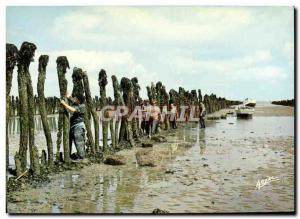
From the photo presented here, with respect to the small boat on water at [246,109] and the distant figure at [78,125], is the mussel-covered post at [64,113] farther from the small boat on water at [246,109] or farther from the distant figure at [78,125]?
the small boat on water at [246,109]

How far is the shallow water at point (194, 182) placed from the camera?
8930 mm

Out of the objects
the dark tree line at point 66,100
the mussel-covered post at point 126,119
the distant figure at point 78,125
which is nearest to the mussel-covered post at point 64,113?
the dark tree line at point 66,100

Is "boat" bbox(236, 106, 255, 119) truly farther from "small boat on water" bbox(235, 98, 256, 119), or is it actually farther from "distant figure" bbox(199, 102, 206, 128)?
"distant figure" bbox(199, 102, 206, 128)

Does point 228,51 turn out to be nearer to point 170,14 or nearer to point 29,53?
point 170,14

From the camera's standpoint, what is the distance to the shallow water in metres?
8.93

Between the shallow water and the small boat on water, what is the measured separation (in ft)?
1.09

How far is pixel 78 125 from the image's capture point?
1038 cm

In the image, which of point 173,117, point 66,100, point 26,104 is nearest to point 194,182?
point 173,117

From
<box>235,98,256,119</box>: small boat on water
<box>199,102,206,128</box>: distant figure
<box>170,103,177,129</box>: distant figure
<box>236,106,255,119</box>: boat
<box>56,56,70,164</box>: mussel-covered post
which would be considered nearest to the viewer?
<box>56,56,70,164</box>: mussel-covered post

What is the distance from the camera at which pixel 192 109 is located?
35.9ft

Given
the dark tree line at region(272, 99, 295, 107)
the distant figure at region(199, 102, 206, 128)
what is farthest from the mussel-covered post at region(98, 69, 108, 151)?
the dark tree line at region(272, 99, 295, 107)

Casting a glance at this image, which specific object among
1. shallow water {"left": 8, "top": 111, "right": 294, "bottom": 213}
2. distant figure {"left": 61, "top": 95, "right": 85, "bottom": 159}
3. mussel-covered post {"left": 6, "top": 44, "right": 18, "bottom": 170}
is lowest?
shallow water {"left": 8, "top": 111, "right": 294, "bottom": 213}

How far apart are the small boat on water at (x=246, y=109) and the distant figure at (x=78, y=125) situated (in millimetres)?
3120

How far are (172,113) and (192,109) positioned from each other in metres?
0.42
